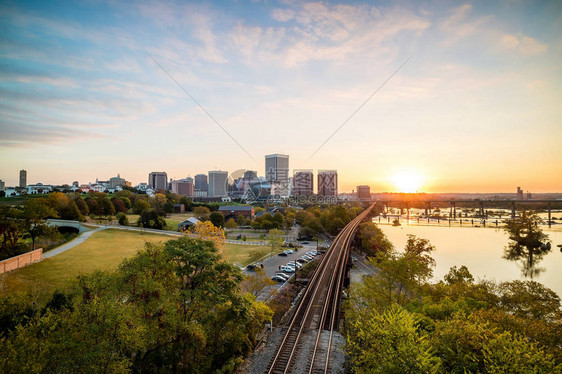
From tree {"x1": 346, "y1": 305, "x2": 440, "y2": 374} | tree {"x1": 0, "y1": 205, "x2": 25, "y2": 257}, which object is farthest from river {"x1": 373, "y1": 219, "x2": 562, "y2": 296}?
tree {"x1": 0, "y1": 205, "x2": 25, "y2": 257}

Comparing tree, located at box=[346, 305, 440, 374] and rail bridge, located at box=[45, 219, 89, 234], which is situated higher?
tree, located at box=[346, 305, 440, 374]

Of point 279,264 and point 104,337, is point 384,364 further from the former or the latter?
point 279,264

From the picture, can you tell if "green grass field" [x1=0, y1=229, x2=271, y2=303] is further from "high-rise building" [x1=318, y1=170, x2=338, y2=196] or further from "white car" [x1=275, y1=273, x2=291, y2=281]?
"high-rise building" [x1=318, y1=170, x2=338, y2=196]

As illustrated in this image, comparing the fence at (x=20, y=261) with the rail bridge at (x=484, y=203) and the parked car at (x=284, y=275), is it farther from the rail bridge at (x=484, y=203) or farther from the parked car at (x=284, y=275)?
the rail bridge at (x=484, y=203)

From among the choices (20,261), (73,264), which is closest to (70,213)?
(20,261)

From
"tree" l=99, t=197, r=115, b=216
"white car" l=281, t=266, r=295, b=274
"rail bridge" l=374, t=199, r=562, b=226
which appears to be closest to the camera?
"white car" l=281, t=266, r=295, b=274

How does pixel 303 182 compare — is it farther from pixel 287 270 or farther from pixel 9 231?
pixel 9 231
